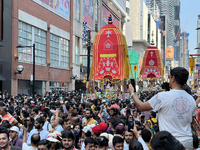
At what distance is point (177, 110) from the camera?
403 centimetres

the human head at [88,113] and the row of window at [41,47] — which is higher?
the row of window at [41,47]

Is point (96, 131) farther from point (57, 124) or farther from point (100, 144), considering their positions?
point (57, 124)

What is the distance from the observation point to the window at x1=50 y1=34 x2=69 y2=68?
41.2 meters

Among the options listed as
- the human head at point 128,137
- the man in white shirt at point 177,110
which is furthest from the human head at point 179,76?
the human head at point 128,137

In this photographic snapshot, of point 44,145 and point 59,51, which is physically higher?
point 59,51

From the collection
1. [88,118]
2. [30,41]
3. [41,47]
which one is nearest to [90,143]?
[88,118]

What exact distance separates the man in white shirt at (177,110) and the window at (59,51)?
37116 millimetres

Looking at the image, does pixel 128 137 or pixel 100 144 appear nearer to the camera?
pixel 100 144

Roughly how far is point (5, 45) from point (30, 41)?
5.43m

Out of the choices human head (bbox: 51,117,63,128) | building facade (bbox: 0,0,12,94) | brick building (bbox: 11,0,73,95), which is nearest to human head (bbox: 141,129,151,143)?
human head (bbox: 51,117,63,128)

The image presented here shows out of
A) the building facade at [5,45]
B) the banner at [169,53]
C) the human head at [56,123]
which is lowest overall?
the human head at [56,123]

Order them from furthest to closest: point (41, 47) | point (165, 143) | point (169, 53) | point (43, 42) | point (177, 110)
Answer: point (169, 53) → point (43, 42) → point (41, 47) → point (177, 110) → point (165, 143)

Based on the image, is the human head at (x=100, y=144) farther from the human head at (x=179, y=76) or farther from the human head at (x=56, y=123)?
the human head at (x=56, y=123)

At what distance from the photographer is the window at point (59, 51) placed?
4116 cm
